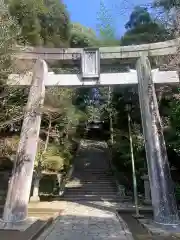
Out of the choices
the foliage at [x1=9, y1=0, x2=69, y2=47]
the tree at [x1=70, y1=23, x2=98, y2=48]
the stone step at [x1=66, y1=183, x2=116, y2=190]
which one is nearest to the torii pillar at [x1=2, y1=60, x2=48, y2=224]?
the foliage at [x1=9, y1=0, x2=69, y2=47]

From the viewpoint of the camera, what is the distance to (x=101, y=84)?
10898 millimetres

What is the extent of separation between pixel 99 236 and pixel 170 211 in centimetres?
286

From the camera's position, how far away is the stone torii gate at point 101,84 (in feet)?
27.3

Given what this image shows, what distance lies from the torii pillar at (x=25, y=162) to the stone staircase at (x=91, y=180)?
17.6 ft

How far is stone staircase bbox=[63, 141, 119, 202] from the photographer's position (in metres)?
13.9

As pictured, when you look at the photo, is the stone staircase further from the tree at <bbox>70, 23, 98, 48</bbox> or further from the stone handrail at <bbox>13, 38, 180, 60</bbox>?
the tree at <bbox>70, 23, 98, 48</bbox>

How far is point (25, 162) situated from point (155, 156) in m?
4.75

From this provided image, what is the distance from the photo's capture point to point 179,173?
1288cm

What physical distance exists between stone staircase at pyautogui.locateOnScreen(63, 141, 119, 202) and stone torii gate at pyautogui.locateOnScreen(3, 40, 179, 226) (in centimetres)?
532

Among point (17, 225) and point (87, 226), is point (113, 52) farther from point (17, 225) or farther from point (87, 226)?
point (17, 225)

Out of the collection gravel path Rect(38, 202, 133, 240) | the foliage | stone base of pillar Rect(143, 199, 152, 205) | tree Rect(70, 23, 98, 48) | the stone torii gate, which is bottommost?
gravel path Rect(38, 202, 133, 240)

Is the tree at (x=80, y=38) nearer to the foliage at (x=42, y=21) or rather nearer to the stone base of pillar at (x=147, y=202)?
the foliage at (x=42, y=21)

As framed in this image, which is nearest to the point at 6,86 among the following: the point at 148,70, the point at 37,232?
the point at 37,232

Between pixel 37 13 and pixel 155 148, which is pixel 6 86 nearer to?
pixel 155 148
